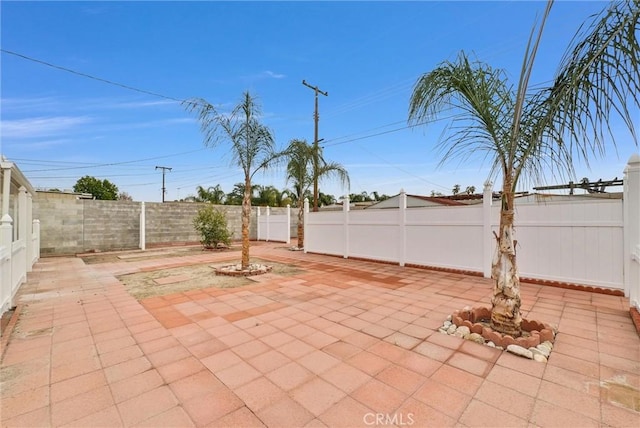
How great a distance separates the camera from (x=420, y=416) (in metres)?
1.80

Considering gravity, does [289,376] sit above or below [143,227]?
below

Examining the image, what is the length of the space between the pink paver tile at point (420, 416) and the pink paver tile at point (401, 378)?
170 mm

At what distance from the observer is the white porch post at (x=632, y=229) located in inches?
142

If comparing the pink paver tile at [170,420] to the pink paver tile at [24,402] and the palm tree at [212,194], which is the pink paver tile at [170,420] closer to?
the pink paver tile at [24,402]

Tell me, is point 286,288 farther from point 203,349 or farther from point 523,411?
point 523,411

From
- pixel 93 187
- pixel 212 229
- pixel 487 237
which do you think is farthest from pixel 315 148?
pixel 93 187

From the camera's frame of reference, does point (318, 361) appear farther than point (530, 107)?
No

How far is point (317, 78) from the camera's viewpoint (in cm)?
1297

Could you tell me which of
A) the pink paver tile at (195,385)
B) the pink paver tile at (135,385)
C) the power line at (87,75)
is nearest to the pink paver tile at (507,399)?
the pink paver tile at (195,385)

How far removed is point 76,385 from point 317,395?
193 cm

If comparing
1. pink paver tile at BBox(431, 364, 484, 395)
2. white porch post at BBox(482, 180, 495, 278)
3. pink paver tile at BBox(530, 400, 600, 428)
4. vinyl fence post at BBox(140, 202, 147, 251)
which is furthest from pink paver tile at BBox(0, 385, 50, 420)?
vinyl fence post at BBox(140, 202, 147, 251)

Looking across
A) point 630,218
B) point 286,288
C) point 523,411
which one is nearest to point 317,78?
point 286,288

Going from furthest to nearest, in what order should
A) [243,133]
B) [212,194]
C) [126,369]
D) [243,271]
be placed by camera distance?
[212,194]
[243,133]
[243,271]
[126,369]

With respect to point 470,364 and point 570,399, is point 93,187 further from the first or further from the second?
point 570,399
